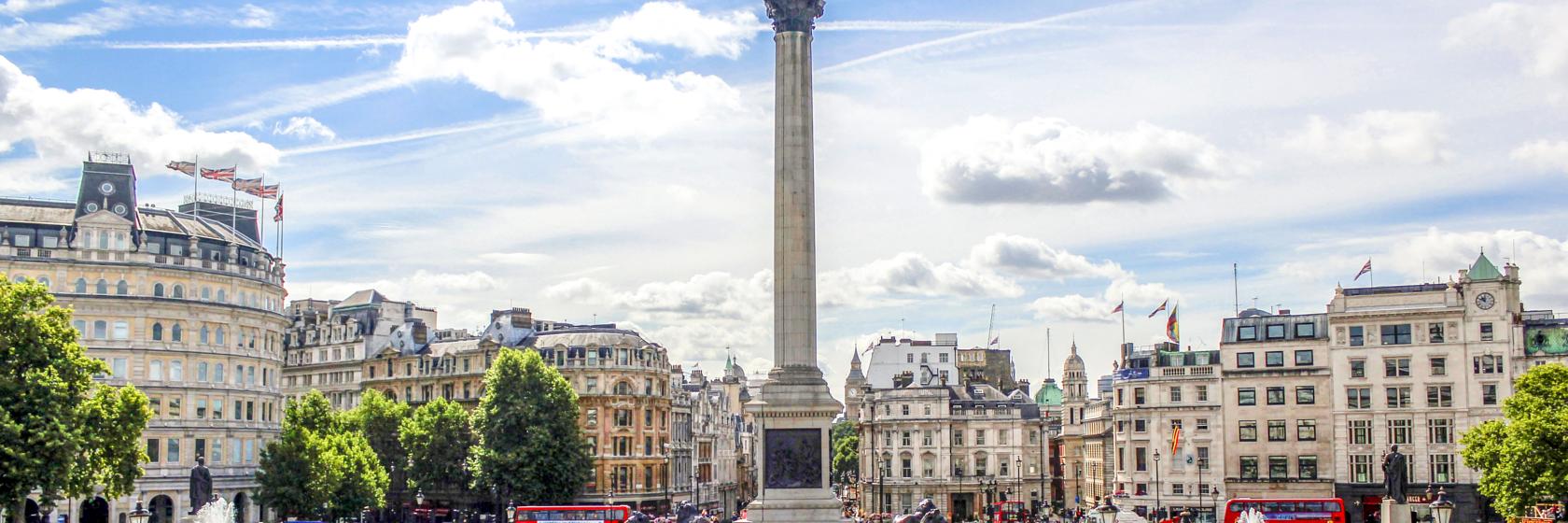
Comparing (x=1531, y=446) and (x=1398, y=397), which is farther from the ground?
(x=1398, y=397)

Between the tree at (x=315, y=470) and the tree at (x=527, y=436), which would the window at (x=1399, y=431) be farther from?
the tree at (x=315, y=470)

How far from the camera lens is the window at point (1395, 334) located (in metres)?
83.6

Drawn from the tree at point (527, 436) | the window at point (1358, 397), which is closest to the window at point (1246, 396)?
the window at point (1358, 397)

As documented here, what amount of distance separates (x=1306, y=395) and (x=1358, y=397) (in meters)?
2.89

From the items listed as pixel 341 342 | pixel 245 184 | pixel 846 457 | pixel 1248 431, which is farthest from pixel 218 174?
pixel 846 457

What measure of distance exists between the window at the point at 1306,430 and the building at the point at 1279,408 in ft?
0.17

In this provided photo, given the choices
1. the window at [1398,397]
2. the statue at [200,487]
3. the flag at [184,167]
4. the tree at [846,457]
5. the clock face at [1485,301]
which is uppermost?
the flag at [184,167]

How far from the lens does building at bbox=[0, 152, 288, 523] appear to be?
256 ft

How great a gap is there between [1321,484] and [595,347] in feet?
146

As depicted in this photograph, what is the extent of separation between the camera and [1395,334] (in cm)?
8388

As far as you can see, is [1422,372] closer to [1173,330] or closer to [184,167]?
[1173,330]

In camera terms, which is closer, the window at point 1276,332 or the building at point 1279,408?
the building at point 1279,408

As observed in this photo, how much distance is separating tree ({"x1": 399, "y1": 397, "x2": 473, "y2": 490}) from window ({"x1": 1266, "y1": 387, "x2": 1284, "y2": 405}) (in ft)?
152

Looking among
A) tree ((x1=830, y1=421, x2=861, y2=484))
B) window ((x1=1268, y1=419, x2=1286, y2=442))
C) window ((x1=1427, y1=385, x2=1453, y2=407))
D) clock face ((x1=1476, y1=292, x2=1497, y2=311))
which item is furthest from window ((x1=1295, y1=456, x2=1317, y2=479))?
tree ((x1=830, y1=421, x2=861, y2=484))
